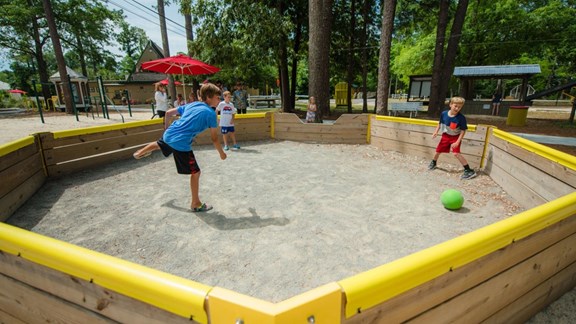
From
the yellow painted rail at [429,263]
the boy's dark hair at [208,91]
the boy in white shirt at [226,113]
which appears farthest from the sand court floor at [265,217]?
the boy in white shirt at [226,113]

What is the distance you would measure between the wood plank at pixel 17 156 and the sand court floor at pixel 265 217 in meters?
0.70

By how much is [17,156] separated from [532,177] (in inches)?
334

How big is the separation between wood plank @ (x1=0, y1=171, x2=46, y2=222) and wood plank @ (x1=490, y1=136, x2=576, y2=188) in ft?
25.3

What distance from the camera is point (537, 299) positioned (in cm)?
229

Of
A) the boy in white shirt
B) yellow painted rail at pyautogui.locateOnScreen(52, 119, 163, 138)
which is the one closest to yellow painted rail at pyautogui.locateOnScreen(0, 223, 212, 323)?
yellow painted rail at pyautogui.locateOnScreen(52, 119, 163, 138)

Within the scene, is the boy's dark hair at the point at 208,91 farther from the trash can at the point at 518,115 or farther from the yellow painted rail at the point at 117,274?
the trash can at the point at 518,115

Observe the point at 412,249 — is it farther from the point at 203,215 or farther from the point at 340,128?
the point at 340,128

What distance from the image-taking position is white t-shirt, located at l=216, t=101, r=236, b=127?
8.32 metres

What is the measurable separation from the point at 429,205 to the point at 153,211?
14.7 feet

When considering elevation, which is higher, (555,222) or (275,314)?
(275,314)

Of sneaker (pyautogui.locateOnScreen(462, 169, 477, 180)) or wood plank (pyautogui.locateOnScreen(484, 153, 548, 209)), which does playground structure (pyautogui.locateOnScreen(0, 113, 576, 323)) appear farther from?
sneaker (pyautogui.locateOnScreen(462, 169, 477, 180))

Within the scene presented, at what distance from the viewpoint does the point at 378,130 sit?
9016 mm

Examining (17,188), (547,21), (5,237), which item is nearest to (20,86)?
(17,188)

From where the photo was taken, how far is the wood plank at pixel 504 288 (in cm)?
154
